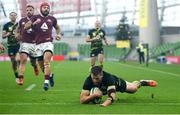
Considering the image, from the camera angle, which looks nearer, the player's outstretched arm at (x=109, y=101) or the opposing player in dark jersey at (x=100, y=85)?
the player's outstretched arm at (x=109, y=101)

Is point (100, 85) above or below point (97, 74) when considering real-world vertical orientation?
below

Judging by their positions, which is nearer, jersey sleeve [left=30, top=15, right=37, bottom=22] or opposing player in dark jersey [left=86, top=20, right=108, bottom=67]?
jersey sleeve [left=30, top=15, right=37, bottom=22]

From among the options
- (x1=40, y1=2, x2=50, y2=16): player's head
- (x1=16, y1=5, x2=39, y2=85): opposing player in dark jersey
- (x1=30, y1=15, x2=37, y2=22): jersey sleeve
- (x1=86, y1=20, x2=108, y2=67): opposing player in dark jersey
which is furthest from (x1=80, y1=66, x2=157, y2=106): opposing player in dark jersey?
(x1=86, y1=20, x2=108, y2=67): opposing player in dark jersey

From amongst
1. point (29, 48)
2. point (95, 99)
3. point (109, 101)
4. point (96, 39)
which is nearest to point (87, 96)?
point (95, 99)

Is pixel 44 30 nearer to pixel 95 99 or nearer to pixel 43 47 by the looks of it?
pixel 43 47

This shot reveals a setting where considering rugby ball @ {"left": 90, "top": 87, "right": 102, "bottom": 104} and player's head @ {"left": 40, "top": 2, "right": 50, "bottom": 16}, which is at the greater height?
player's head @ {"left": 40, "top": 2, "right": 50, "bottom": 16}

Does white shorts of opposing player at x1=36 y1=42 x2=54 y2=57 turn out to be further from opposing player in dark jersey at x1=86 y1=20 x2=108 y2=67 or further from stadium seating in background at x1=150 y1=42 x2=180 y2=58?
stadium seating in background at x1=150 y1=42 x2=180 y2=58

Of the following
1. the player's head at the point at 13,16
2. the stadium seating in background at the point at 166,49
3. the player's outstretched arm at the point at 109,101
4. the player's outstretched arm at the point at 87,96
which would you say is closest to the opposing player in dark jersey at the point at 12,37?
the player's head at the point at 13,16

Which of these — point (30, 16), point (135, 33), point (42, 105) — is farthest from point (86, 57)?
point (42, 105)

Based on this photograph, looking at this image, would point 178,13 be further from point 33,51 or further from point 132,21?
point 33,51

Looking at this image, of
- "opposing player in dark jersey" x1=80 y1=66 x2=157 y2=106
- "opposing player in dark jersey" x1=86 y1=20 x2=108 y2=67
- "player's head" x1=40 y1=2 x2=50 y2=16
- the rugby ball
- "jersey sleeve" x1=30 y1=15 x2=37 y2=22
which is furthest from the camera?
"opposing player in dark jersey" x1=86 y1=20 x2=108 y2=67

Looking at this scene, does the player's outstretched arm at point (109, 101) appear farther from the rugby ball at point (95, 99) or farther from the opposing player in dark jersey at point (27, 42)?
the opposing player in dark jersey at point (27, 42)

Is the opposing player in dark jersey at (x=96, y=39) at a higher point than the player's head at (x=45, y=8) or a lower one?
lower

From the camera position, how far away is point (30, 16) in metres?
14.1
